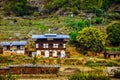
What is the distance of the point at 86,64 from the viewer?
151ft

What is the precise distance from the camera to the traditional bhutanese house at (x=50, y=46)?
48500 millimetres

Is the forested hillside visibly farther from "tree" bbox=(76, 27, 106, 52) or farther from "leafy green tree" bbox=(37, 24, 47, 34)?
"tree" bbox=(76, 27, 106, 52)

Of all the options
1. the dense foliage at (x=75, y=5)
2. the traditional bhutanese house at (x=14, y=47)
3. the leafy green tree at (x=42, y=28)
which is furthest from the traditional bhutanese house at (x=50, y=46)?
the dense foliage at (x=75, y=5)

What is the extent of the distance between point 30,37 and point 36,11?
13522 millimetres

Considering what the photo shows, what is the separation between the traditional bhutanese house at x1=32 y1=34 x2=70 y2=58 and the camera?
48500mm

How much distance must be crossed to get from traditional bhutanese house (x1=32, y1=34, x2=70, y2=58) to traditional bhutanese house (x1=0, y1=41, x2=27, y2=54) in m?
1.47

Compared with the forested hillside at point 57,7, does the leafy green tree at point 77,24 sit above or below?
below

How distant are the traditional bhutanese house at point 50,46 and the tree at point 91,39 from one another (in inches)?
70.1

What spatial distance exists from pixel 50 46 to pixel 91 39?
14.1ft

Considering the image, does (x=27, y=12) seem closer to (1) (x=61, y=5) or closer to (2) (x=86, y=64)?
(1) (x=61, y=5)

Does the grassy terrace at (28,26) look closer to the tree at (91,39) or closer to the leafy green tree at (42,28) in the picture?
the leafy green tree at (42,28)

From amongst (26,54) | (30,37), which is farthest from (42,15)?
(26,54)

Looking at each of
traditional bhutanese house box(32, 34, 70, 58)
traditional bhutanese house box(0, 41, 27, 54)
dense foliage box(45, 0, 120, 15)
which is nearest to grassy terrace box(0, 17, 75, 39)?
dense foliage box(45, 0, 120, 15)

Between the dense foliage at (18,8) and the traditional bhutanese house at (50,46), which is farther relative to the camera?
the dense foliage at (18,8)
